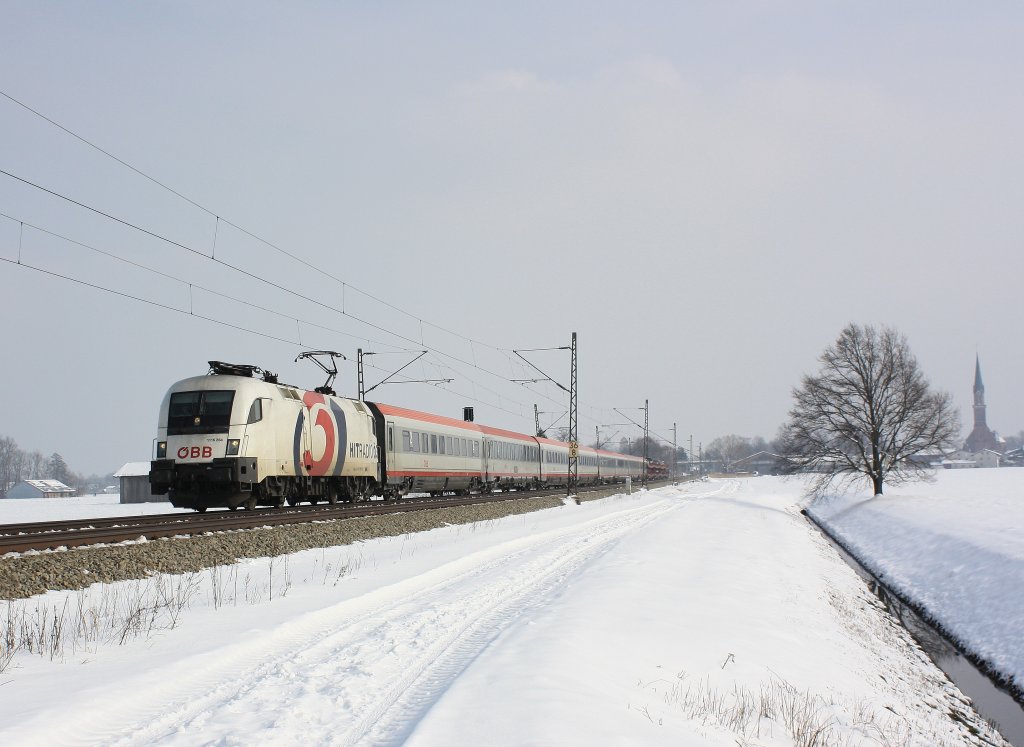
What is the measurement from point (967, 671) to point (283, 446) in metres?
17.6

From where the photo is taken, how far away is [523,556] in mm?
17188

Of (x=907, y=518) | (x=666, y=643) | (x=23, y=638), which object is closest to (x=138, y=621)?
(x=23, y=638)

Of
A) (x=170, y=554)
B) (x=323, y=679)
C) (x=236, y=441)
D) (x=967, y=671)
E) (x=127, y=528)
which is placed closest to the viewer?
(x=323, y=679)

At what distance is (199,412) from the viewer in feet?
70.0

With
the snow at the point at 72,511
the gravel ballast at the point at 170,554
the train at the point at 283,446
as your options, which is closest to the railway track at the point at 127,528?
the gravel ballast at the point at 170,554

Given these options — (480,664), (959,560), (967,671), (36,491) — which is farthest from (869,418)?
(36,491)

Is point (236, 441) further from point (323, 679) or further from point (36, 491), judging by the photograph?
point (36, 491)

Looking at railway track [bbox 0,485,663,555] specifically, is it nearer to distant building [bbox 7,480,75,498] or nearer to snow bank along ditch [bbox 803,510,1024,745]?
snow bank along ditch [bbox 803,510,1024,745]

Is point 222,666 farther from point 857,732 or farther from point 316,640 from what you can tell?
point 857,732

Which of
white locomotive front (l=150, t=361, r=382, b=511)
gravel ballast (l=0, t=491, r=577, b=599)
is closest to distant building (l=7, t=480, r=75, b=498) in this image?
white locomotive front (l=150, t=361, r=382, b=511)

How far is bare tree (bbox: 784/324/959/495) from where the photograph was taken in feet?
142

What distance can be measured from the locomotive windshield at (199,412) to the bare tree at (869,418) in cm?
3410

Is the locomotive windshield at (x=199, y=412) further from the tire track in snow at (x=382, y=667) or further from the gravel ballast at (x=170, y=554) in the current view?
the tire track in snow at (x=382, y=667)

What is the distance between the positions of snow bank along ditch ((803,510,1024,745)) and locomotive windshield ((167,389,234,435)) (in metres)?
17.2
